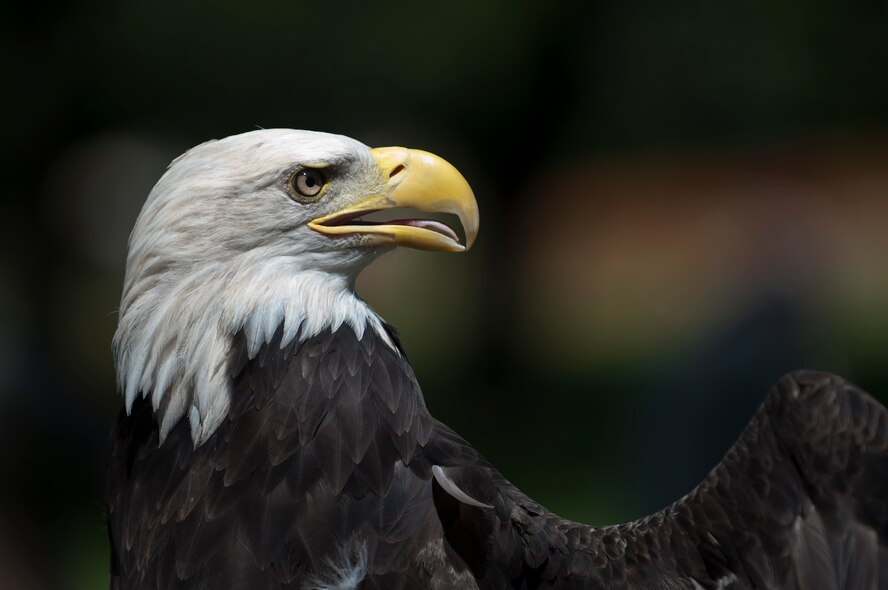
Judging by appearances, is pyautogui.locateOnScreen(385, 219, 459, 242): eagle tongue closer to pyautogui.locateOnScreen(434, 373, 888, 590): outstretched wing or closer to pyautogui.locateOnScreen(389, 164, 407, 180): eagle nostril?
pyautogui.locateOnScreen(389, 164, 407, 180): eagle nostril

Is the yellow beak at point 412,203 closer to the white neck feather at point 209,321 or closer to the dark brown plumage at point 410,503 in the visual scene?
the white neck feather at point 209,321

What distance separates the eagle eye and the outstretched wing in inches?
32.1

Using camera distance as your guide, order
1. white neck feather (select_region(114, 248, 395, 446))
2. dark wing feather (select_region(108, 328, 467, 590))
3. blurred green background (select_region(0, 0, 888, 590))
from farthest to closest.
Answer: blurred green background (select_region(0, 0, 888, 590)), white neck feather (select_region(114, 248, 395, 446)), dark wing feather (select_region(108, 328, 467, 590))

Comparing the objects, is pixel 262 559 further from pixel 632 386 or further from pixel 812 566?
pixel 632 386

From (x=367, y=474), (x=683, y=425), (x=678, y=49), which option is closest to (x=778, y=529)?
(x=367, y=474)

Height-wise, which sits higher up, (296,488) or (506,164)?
(296,488)

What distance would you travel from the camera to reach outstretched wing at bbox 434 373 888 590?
3229mm

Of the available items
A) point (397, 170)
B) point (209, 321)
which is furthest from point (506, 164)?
point (209, 321)

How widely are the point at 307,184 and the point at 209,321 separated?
50 centimetres

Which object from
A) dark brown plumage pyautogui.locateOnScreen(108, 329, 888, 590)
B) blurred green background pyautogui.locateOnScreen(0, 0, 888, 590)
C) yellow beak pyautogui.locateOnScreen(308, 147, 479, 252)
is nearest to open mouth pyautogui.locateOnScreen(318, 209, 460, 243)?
yellow beak pyautogui.locateOnScreen(308, 147, 479, 252)

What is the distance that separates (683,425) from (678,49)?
185 inches

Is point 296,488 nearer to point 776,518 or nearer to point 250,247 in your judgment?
point 250,247

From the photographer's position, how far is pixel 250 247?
10.5 ft

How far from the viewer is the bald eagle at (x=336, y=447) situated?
2988mm
